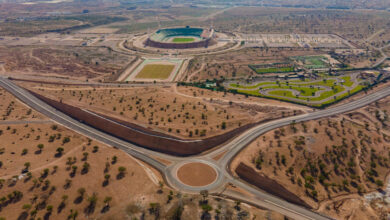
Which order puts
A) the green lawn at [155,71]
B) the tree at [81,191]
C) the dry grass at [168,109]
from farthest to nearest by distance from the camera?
the green lawn at [155,71] → the dry grass at [168,109] → the tree at [81,191]

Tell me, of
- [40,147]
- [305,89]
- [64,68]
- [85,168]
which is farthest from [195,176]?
[64,68]

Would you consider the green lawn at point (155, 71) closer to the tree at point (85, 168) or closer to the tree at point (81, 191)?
the tree at point (85, 168)

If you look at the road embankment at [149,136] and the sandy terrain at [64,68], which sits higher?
the sandy terrain at [64,68]

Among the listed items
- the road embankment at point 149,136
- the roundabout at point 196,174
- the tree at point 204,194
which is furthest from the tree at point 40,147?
the tree at point 204,194

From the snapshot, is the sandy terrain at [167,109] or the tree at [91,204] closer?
the tree at [91,204]

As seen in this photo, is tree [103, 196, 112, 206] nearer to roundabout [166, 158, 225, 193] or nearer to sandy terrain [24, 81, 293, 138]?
roundabout [166, 158, 225, 193]

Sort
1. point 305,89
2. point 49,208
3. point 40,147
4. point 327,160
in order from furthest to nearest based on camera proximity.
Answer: point 305,89 < point 40,147 < point 327,160 < point 49,208

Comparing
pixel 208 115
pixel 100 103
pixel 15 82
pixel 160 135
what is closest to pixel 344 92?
pixel 208 115

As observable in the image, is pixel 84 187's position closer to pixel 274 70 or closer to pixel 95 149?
pixel 95 149
